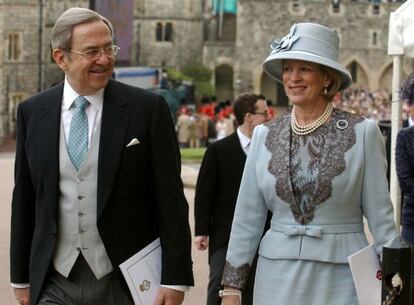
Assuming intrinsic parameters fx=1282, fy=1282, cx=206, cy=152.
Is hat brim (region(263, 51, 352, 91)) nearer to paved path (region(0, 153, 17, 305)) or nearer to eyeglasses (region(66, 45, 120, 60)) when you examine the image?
eyeglasses (region(66, 45, 120, 60))

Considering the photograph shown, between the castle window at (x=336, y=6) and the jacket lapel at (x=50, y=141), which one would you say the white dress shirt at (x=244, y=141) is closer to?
the jacket lapel at (x=50, y=141)

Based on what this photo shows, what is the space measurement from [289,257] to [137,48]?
64928mm

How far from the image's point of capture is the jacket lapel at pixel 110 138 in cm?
502

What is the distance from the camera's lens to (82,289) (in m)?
4.96

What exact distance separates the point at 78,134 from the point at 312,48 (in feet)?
3.25

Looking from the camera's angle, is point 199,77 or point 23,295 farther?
point 199,77

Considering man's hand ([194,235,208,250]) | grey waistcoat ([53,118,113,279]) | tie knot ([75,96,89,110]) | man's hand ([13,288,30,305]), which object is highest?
tie knot ([75,96,89,110])

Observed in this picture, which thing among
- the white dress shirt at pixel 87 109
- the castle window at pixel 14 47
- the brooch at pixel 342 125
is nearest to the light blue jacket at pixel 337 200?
the brooch at pixel 342 125

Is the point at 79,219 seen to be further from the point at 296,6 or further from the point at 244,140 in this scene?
the point at 296,6

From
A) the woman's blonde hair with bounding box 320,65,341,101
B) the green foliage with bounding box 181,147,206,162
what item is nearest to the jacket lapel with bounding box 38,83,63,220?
the woman's blonde hair with bounding box 320,65,341,101

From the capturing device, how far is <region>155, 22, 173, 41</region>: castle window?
2773 inches

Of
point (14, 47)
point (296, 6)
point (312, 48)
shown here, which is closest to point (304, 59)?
point (312, 48)

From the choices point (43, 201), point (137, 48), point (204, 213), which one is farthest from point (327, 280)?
point (137, 48)

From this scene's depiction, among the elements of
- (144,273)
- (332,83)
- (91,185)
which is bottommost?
(144,273)
